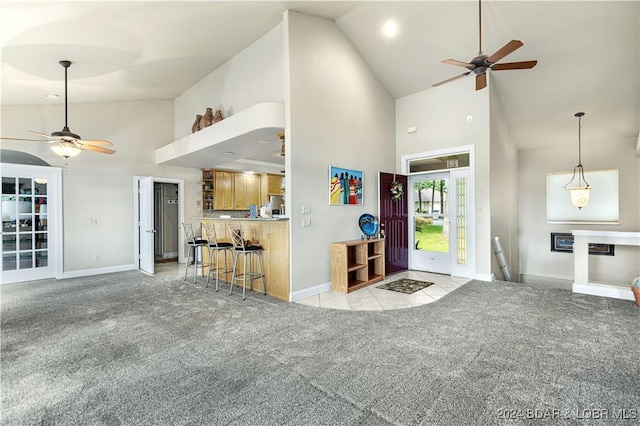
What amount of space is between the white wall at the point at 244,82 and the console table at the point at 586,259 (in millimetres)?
4860

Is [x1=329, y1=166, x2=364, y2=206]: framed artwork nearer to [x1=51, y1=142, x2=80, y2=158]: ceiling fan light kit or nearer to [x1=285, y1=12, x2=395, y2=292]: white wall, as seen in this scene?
[x1=285, y1=12, x2=395, y2=292]: white wall

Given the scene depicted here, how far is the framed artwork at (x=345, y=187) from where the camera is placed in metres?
4.75

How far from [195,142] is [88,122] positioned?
7.79 ft

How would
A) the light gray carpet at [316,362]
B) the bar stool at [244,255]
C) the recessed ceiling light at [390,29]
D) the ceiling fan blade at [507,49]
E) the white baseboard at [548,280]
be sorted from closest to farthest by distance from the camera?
the light gray carpet at [316,362] → the ceiling fan blade at [507,49] → the bar stool at [244,255] → the recessed ceiling light at [390,29] → the white baseboard at [548,280]

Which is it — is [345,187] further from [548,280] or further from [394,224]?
[548,280]

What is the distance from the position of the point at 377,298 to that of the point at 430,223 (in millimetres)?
2514

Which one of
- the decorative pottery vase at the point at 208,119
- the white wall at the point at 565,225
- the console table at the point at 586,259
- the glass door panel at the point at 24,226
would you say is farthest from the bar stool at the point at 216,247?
the white wall at the point at 565,225

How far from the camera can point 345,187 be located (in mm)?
4980

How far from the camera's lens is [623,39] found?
413 centimetres

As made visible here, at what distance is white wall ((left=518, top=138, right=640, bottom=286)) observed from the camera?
685 cm

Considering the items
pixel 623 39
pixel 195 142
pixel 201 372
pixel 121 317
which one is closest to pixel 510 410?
pixel 201 372

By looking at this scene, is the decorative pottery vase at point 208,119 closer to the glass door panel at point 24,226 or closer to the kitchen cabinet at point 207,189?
the kitchen cabinet at point 207,189

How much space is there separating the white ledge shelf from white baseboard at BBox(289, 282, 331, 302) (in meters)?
2.34

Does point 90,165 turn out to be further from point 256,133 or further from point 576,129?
point 576,129
